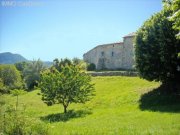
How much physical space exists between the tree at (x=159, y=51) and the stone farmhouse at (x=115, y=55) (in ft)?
126

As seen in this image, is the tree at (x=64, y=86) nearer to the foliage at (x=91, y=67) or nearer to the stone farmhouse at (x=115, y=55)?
the stone farmhouse at (x=115, y=55)

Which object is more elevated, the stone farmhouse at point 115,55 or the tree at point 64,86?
the stone farmhouse at point 115,55

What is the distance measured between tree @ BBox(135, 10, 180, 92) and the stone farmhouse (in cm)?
3825

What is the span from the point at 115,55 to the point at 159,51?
5020 centimetres

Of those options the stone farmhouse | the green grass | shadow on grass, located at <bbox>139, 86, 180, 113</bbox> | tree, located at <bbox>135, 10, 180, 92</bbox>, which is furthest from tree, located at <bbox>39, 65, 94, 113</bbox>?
the stone farmhouse

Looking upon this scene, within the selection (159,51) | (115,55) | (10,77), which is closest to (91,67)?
(115,55)

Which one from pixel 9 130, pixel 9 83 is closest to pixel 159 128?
pixel 9 130

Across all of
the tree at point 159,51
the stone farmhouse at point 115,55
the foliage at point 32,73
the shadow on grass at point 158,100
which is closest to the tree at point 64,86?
the shadow on grass at point 158,100

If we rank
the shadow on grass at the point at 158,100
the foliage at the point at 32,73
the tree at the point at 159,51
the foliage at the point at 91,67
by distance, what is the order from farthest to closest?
the foliage at the point at 91,67
the foliage at the point at 32,73
the tree at the point at 159,51
the shadow on grass at the point at 158,100

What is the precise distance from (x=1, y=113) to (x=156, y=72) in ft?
83.5

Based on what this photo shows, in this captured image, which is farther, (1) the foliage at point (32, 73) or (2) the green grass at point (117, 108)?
(1) the foliage at point (32, 73)

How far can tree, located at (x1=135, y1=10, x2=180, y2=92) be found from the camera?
126 feet

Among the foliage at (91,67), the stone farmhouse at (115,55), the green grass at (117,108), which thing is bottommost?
the green grass at (117,108)

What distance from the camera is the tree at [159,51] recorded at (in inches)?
1508
